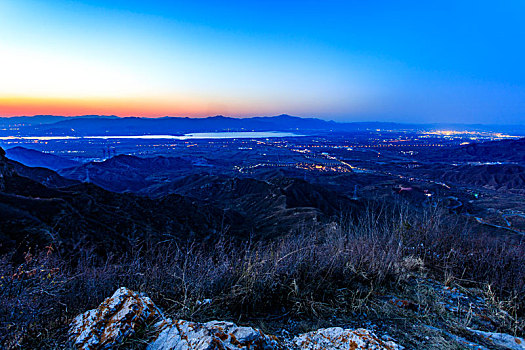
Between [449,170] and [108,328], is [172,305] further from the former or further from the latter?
[449,170]

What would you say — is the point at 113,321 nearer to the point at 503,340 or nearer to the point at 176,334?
the point at 176,334

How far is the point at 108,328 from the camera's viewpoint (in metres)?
2.11

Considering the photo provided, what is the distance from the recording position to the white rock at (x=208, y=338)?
6.03 ft

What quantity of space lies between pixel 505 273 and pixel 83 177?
102 meters

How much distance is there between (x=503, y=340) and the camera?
8.59ft

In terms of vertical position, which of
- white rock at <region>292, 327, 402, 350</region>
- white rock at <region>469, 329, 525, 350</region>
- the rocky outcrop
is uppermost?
the rocky outcrop

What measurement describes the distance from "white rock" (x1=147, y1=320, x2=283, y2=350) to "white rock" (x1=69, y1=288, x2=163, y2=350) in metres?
0.21

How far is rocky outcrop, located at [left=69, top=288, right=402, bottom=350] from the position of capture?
1.93 metres

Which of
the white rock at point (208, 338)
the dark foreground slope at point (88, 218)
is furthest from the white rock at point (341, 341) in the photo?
the dark foreground slope at point (88, 218)

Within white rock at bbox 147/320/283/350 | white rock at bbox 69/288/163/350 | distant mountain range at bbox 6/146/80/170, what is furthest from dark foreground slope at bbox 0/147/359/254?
distant mountain range at bbox 6/146/80/170

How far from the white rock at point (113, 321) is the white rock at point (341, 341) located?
132 centimetres

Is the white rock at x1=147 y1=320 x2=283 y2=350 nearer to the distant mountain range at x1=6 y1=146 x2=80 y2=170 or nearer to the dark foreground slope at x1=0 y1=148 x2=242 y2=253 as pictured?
the dark foreground slope at x1=0 y1=148 x2=242 y2=253

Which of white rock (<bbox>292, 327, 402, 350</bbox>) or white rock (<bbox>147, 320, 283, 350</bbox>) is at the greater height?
white rock (<bbox>147, 320, 283, 350</bbox>)

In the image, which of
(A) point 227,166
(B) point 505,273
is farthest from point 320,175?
(B) point 505,273
